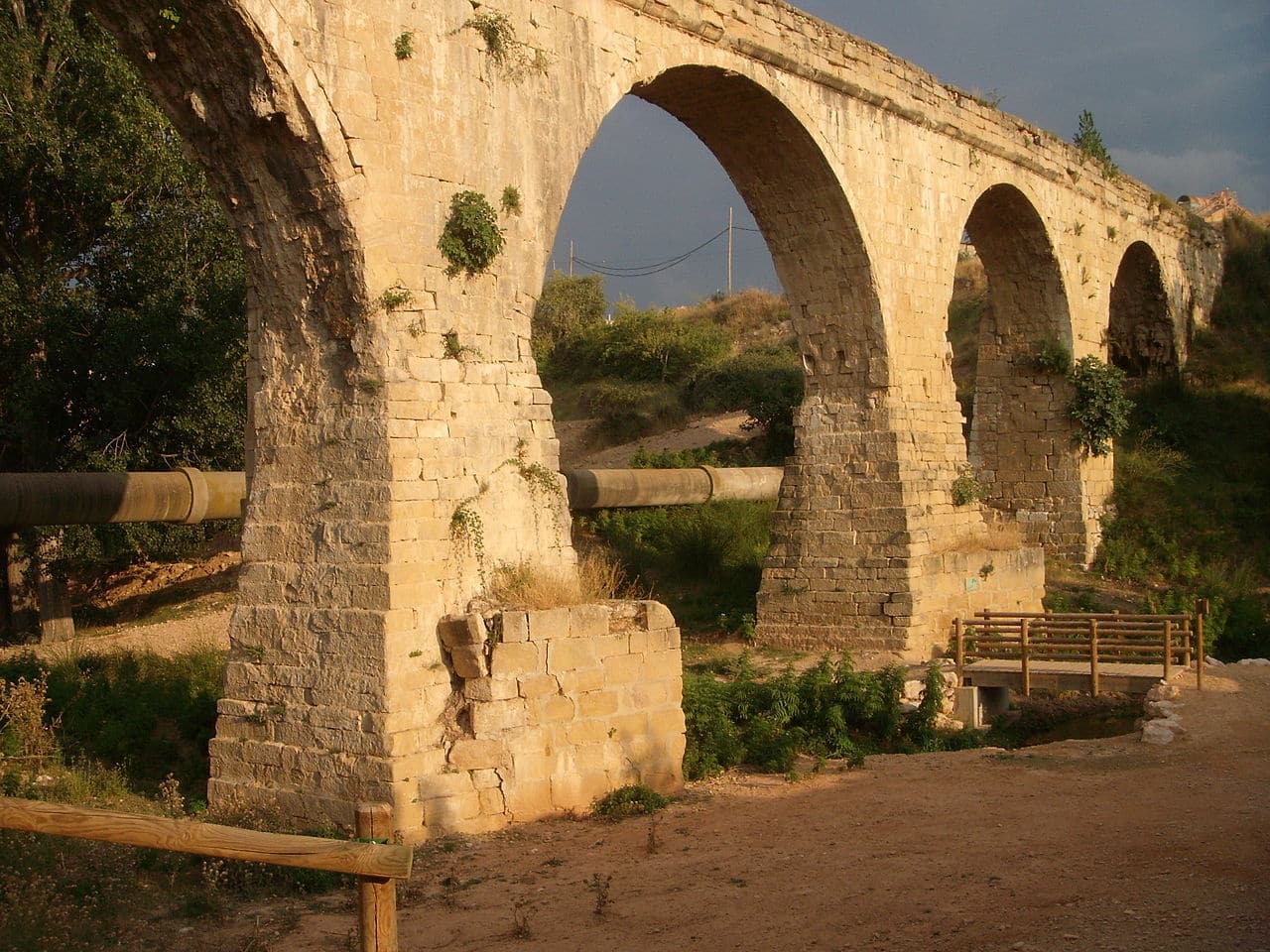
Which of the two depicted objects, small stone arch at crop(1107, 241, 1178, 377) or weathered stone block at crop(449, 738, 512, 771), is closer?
weathered stone block at crop(449, 738, 512, 771)

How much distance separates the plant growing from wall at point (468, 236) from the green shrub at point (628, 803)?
323 centimetres

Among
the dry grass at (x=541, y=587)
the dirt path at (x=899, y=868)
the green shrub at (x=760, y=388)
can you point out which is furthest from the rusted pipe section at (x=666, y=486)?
the dirt path at (x=899, y=868)

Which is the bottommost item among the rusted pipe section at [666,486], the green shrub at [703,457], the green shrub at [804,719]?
the green shrub at [804,719]

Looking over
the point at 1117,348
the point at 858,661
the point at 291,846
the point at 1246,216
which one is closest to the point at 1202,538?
the point at 1117,348

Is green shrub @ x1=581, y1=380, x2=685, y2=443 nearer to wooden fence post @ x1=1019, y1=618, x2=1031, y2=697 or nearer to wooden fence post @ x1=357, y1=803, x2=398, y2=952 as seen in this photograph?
wooden fence post @ x1=1019, y1=618, x2=1031, y2=697

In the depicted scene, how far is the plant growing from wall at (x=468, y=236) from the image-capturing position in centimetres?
729

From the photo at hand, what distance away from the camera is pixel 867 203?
11758 mm

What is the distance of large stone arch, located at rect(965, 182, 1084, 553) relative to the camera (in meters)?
15.9

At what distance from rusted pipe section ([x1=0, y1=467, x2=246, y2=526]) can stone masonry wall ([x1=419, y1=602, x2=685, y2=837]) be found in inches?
197

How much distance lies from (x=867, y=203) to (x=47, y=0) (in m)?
9.66

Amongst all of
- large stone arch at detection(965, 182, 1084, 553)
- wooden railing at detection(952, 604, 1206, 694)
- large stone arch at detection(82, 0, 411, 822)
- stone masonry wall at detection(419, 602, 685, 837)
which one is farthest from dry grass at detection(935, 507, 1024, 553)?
large stone arch at detection(82, 0, 411, 822)

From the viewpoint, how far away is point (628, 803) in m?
7.23

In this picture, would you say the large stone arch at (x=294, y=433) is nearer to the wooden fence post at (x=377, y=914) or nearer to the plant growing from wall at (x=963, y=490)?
the wooden fence post at (x=377, y=914)

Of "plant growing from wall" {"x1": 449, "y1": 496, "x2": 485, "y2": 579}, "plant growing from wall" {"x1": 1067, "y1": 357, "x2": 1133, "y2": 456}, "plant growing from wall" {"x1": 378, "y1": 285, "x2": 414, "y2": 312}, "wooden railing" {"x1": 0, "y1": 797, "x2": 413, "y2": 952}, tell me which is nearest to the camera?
"wooden railing" {"x1": 0, "y1": 797, "x2": 413, "y2": 952}
